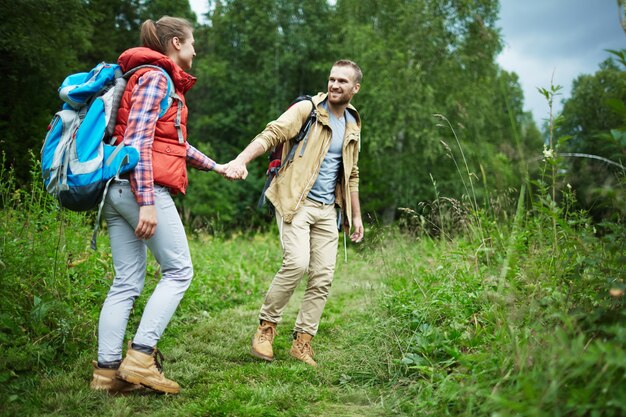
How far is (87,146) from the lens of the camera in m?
2.94

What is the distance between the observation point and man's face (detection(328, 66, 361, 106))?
4223mm

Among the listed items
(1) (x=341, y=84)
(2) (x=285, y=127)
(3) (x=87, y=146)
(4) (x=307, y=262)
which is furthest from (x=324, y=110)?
(3) (x=87, y=146)

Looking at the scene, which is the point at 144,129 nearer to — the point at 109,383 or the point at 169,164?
the point at 169,164

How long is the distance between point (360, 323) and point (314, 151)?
1.67 metres

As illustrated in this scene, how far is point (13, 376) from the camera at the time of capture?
10.3 feet

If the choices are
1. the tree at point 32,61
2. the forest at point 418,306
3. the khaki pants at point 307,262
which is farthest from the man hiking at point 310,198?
the tree at point 32,61

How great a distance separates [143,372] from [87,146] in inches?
51.1

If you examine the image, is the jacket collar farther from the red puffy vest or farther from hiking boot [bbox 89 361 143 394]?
hiking boot [bbox 89 361 143 394]

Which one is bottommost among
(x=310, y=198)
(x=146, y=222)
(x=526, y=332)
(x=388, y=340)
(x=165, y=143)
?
(x=388, y=340)

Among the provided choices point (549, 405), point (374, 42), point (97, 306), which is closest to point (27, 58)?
point (374, 42)

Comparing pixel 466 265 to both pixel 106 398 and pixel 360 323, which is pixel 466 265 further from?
pixel 106 398

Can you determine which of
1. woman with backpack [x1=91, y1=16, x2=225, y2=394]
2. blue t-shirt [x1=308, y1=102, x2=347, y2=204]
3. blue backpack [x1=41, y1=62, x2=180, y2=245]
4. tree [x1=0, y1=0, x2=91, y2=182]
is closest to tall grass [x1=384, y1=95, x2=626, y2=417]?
blue t-shirt [x1=308, y1=102, x2=347, y2=204]

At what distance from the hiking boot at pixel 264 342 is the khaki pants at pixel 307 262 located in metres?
0.05

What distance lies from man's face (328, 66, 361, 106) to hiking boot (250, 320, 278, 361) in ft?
6.03
